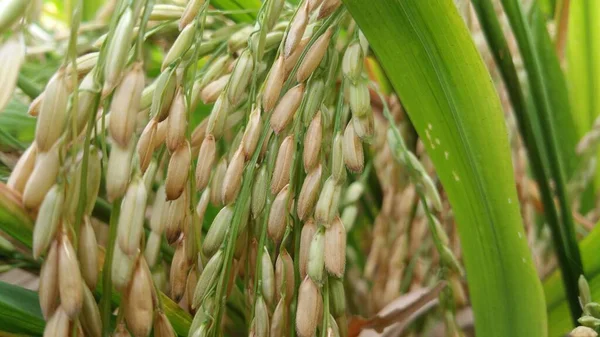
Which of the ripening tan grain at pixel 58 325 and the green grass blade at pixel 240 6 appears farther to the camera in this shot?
the green grass blade at pixel 240 6

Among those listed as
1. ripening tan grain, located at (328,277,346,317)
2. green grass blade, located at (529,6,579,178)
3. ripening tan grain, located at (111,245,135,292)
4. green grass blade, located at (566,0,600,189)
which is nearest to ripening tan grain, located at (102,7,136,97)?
ripening tan grain, located at (111,245,135,292)

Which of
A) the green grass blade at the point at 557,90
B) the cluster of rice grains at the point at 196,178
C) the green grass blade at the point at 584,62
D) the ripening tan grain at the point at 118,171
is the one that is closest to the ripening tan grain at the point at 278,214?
the cluster of rice grains at the point at 196,178

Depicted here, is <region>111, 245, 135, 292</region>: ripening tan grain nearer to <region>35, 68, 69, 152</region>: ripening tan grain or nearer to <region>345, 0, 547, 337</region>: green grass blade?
<region>35, 68, 69, 152</region>: ripening tan grain

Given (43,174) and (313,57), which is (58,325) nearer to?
(43,174)

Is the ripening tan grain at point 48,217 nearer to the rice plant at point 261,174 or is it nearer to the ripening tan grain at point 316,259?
the rice plant at point 261,174

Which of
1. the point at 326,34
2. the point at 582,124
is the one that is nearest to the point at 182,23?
the point at 326,34

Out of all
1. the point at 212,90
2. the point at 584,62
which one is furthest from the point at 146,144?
the point at 584,62
